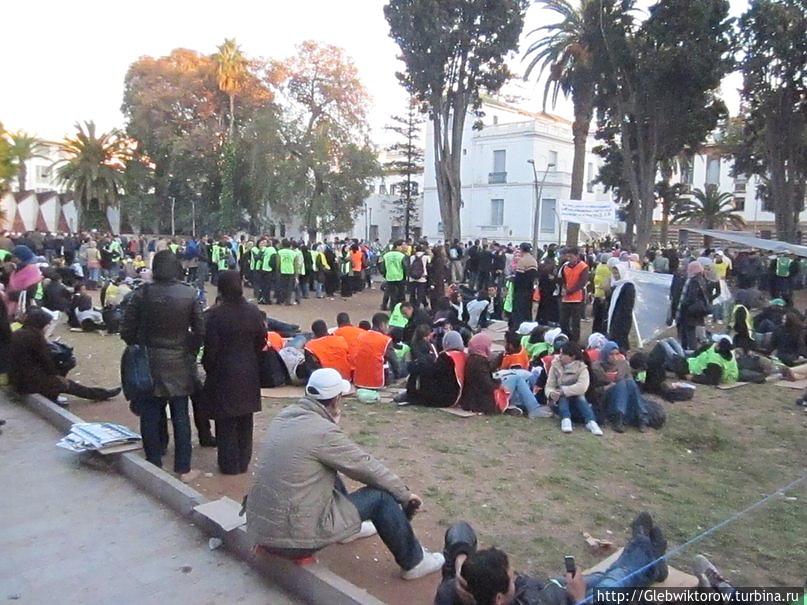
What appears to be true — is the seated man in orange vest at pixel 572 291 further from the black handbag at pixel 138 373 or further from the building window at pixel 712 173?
the building window at pixel 712 173

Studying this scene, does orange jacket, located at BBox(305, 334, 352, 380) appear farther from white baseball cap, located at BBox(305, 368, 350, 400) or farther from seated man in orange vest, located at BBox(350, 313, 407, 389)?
white baseball cap, located at BBox(305, 368, 350, 400)

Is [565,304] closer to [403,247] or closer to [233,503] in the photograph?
[403,247]

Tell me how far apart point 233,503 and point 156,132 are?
42284 millimetres

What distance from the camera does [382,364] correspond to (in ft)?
31.0

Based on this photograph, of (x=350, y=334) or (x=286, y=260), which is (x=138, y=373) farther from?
(x=286, y=260)

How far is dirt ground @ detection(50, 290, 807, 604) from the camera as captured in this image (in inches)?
186

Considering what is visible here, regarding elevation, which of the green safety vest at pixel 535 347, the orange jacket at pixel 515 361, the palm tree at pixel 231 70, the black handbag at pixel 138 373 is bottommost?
the orange jacket at pixel 515 361

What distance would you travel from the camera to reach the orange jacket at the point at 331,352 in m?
9.15

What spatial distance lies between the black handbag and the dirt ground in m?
0.89

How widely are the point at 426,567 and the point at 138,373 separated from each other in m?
2.69

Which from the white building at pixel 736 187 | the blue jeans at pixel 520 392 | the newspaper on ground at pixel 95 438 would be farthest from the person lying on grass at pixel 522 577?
the white building at pixel 736 187

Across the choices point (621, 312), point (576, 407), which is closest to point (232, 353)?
point (576, 407)

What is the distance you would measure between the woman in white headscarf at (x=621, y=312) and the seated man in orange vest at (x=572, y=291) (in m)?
0.59

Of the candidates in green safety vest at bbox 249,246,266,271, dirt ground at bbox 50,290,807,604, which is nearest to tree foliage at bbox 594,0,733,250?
green safety vest at bbox 249,246,266,271
